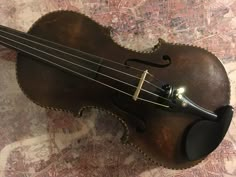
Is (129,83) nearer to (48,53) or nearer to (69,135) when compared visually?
(48,53)

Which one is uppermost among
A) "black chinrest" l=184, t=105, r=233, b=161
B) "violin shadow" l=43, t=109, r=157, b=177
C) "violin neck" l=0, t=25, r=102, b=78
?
"violin neck" l=0, t=25, r=102, b=78

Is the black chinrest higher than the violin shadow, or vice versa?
the black chinrest

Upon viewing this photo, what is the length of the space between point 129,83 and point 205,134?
12.5 inches

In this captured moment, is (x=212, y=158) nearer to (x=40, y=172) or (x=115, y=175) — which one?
(x=115, y=175)

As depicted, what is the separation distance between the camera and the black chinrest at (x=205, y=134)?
1291 mm

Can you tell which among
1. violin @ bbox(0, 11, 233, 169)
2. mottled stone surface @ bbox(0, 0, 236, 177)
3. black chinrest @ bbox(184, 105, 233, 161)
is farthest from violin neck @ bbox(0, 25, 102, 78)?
black chinrest @ bbox(184, 105, 233, 161)

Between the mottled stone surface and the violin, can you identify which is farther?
the mottled stone surface

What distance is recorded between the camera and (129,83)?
4.15 ft

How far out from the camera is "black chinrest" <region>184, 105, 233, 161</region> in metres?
1.29

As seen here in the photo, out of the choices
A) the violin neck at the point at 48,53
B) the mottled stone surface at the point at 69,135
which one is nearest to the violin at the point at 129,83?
the violin neck at the point at 48,53

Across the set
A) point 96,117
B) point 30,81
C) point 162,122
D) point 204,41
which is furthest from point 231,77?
point 30,81

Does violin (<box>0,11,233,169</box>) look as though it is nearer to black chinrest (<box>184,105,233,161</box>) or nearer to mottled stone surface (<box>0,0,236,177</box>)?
black chinrest (<box>184,105,233,161</box>)

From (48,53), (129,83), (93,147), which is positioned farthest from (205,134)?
(48,53)

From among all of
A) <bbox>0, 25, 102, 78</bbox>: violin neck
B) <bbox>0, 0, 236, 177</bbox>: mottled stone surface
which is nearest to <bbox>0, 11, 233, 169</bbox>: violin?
<bbox>0, 25, 102, 78</bbox>: violin neck
